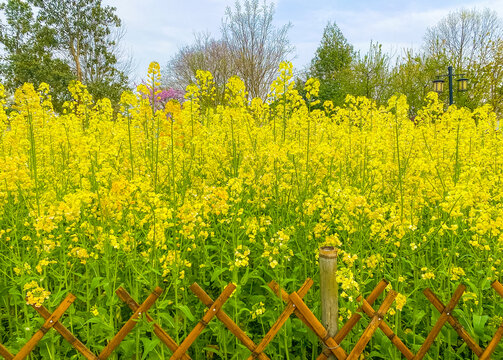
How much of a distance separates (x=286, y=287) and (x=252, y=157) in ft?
3.37

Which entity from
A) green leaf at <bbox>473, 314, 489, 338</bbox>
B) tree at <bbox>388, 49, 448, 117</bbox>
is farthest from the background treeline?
green leaf at <bbox>473, 314, 489, 338</bbox>

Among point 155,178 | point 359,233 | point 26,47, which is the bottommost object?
point 359,233

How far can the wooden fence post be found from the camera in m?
1.77

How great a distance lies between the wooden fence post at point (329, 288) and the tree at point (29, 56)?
25.4m

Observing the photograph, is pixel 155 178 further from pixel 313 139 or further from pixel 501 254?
pixel 501 254

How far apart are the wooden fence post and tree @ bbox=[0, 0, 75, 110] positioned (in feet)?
83.4

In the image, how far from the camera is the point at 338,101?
2134 cm

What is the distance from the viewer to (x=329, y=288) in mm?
1807

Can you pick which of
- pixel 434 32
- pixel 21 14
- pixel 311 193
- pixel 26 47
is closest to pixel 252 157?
pixel 311 193

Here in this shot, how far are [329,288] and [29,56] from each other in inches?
1142

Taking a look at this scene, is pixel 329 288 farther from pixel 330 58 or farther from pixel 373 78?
pixel 330 58

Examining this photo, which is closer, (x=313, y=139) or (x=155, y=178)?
(x=155, y=178)

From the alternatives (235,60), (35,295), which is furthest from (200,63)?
(35,295)

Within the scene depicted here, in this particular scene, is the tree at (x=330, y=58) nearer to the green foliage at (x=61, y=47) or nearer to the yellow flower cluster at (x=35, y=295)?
the green foliage at (x=61, y=47)
